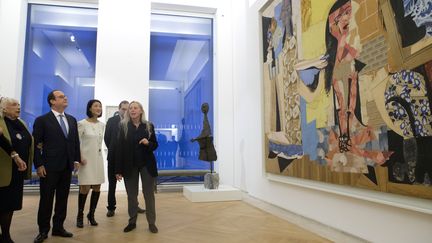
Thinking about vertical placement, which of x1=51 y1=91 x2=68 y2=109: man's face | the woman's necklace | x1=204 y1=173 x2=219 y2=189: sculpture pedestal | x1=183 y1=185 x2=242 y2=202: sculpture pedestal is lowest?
x1=183 y1=185 x2=242 y2=202: sculpture pedestal

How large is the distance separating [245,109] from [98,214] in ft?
11.5

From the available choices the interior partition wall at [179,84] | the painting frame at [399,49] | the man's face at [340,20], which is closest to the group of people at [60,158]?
the man's face at [340,20]

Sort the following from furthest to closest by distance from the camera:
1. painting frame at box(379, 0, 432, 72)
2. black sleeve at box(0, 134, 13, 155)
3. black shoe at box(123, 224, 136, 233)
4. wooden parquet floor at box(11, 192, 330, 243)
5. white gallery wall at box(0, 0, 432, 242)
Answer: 1. white gallery wall at box(0, 0, 432, 242)
2. black shoe at box(123, 224, 136, 233)
3. wooden parquet floor at box(11, 192, 330, 243)
4. black sleeve at box(0, 134, 13, 155)
5. painting frame at box(379, 0, 432, 72)

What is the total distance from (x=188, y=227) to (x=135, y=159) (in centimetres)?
120

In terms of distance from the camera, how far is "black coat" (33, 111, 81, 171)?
3.47m

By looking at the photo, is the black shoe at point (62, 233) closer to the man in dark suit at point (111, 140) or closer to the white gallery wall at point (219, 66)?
the man in dark suit at point (111, 140)

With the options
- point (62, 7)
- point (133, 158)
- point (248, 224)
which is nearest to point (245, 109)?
point (248, 224)

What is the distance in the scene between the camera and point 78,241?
137 inches

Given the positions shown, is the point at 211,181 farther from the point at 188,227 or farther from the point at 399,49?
the point at 399,49

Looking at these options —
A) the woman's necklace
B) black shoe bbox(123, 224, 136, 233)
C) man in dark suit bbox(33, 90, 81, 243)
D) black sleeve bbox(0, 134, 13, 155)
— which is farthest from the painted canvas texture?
black sleeve bbox(0, 134, 13, 155)

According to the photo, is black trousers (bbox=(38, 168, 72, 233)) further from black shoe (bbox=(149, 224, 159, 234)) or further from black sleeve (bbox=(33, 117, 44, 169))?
black shoe (bbox=(149, 224, 159, 234))

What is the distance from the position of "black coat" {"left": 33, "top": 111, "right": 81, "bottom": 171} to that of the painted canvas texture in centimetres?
297

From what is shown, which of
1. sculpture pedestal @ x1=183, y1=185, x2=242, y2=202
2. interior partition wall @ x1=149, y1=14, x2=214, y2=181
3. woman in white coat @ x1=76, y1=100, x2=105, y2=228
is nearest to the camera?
woman in white coat @ x1=76, y1=100, x2=105, y2=228

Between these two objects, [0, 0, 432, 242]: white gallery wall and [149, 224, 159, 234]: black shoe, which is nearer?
[149, 224, 159, 234]: black shoe
